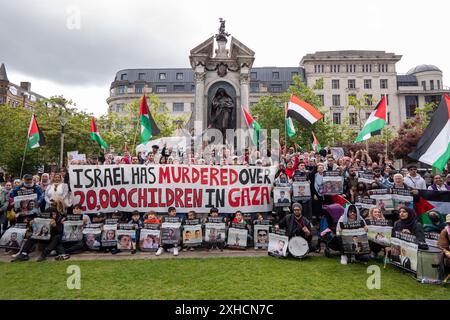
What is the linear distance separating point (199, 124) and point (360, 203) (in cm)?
1146

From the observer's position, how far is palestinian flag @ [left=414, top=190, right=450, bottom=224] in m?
8.22

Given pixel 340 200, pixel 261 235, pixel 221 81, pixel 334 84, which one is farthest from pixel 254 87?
pixel 261 235

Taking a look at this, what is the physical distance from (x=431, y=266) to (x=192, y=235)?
608 cm

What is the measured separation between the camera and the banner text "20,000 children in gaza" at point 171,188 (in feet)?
33.0

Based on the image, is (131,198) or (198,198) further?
(198,198)

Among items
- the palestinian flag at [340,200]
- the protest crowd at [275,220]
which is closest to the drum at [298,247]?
the protest crowd at [275,220]

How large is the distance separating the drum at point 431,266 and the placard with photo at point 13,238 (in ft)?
35.0

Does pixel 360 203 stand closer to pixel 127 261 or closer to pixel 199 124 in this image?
pixel 127 261

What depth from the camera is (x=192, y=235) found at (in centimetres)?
917

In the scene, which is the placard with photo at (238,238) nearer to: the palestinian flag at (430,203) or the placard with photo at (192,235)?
the placard with photo at (192,235)

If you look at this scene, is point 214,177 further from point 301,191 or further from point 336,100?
point 336,100

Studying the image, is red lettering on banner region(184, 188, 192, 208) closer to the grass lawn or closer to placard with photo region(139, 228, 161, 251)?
placard with photo region(139, 228, 161, 251)

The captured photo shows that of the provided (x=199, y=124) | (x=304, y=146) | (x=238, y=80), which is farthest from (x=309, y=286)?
(x=304, y=146)

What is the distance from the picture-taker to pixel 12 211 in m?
9.70
